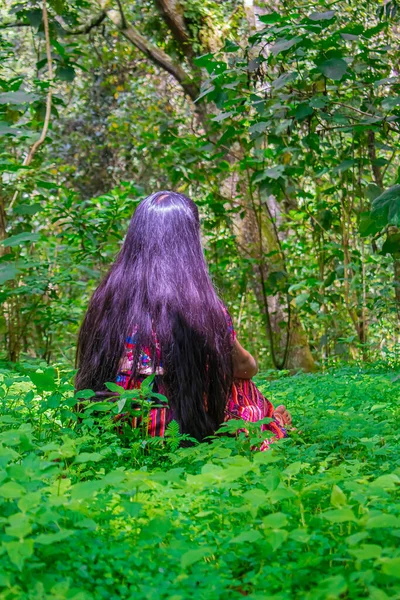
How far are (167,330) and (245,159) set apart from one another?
3.96 meters

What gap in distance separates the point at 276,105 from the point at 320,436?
127 inches

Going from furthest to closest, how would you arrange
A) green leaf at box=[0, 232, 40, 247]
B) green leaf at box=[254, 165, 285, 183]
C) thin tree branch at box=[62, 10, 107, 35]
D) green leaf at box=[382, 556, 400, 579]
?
thin tree branch at box=[62, 10, 107, 35] → green leaf at box=[254, 165, 285, 183] → green leaf at box=[0, 232, 40, 247] → green leaf at box=[382, 556, 400, 579]

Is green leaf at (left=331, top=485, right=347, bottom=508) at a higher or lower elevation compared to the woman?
Result: lower

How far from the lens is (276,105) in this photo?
5.35 metres

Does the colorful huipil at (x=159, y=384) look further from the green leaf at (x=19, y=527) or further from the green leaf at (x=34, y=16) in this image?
the green leaf at (x=34, y=16)

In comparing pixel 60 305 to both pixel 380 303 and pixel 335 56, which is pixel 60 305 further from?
pixel 335 56

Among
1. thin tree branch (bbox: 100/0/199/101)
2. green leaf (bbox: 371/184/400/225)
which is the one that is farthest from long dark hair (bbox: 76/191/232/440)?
thin tree branch (bbox: 100/0/199/101)

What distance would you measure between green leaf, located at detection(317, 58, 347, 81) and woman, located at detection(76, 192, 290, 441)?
1485 mm

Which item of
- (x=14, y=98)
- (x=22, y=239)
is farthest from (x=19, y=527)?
(x=14, y=98)

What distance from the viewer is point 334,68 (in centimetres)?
411

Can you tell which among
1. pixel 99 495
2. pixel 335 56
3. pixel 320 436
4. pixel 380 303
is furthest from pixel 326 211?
pixel 99 495

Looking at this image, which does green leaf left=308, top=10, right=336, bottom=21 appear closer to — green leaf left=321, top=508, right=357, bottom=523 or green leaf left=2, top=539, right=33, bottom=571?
green leaf left=321, top=508, right=357, bottom=523

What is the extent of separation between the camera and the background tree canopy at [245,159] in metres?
4.74

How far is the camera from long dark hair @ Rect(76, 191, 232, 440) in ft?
9.25
